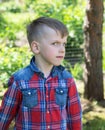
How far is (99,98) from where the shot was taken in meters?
5.28

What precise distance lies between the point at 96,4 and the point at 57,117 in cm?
288

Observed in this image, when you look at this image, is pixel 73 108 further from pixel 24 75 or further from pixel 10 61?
pixel 10 61

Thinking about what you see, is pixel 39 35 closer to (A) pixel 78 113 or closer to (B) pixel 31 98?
(B) pixel 31 98

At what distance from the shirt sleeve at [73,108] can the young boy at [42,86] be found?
0.5 inches

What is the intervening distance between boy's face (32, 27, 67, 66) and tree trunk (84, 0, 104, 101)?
9.11 ft

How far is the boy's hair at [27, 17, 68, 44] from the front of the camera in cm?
224

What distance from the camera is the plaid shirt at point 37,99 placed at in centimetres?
227

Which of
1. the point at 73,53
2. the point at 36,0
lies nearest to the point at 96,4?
the point at 73,53

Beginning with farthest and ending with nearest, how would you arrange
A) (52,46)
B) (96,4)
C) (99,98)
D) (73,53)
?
1. (73,53)
2. (99,98)
3. (96,4)
4. (52,46)

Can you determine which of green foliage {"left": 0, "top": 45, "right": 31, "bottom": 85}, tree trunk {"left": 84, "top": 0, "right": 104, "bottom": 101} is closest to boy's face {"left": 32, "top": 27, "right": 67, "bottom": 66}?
tree trunk {"left": 84, "top": 0, "right": 104, "bottom": 101}

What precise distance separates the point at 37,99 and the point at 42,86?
0.09 meters

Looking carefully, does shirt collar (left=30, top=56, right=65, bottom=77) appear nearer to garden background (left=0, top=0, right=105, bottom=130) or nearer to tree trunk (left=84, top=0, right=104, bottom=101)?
garden background (left=0, top=0, right=105, bottom=130)

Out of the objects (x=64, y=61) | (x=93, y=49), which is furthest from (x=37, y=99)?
(x=64, y=61)

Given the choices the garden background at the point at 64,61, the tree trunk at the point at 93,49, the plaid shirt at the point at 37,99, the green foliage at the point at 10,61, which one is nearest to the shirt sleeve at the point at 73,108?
the plaid shirt at the point at 37,99
